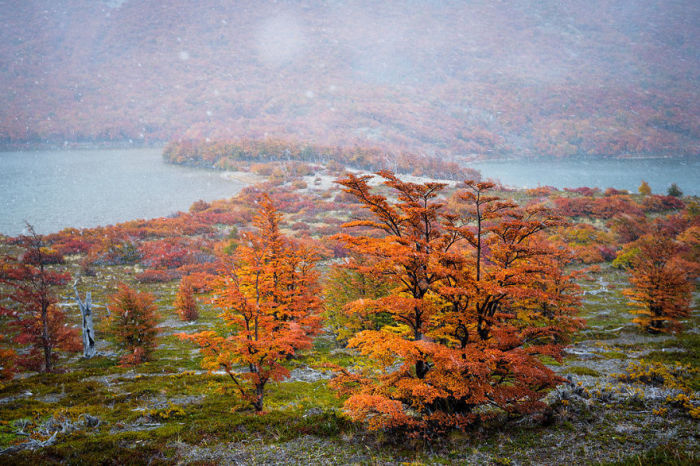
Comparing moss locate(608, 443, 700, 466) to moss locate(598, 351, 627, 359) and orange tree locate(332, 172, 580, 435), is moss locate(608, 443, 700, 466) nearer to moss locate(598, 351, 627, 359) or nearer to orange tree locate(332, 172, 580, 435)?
orange tree locate(332, 172, 580, 435)

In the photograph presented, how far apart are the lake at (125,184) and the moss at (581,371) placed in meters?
65.6

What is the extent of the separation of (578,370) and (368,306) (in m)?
12.4

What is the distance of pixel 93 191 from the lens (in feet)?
295

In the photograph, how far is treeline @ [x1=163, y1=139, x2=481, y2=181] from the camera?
9939cm

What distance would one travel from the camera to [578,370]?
1573 cm

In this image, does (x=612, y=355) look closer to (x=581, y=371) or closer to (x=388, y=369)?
(x=581, y=371)

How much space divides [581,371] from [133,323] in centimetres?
2311

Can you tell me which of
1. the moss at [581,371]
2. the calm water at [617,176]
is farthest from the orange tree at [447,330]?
the calm water at [617,176]

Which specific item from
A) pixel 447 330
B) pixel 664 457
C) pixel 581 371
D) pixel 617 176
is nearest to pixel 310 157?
pixel 617 176

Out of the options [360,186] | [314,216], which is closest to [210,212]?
[314,216]

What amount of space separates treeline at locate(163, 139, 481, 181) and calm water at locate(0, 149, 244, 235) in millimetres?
8841

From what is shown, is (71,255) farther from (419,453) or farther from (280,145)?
(280,145)

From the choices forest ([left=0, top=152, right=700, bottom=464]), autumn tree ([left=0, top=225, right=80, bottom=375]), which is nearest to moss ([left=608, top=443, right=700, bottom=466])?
forest ([left=0, top=152, right=700, bottom=464])

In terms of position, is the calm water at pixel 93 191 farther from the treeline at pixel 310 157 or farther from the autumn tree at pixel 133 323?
the autumn tree at pixel 133 323
